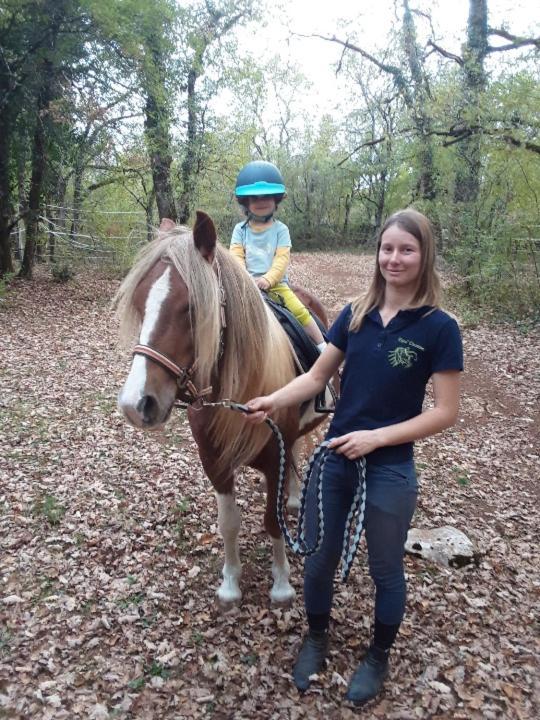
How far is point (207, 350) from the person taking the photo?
6.35 feet

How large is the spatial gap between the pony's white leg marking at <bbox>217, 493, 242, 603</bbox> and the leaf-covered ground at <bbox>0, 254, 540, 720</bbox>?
102 mm

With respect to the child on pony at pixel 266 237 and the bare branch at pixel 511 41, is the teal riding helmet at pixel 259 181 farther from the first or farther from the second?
the bare branch at pixel 511 41

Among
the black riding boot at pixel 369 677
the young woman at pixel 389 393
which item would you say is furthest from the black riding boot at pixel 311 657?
the young woman at pixel 389 393

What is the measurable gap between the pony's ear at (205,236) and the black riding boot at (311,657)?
195 centimetres

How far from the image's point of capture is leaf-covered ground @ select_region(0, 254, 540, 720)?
92.5 inches

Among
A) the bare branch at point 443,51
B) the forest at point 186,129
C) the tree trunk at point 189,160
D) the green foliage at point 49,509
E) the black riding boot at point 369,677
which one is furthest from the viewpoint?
the tree trunk at point 189,160

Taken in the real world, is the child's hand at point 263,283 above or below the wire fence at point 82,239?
below

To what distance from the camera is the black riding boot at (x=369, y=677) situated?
2258 millimetres

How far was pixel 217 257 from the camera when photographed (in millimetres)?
2135

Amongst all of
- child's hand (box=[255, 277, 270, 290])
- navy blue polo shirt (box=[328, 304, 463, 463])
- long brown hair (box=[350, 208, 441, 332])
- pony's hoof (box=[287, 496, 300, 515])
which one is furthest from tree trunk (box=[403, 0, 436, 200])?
navy blue polo shirt (box=[328, 304, 463, 463])

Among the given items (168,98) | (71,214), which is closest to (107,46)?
(168,98)

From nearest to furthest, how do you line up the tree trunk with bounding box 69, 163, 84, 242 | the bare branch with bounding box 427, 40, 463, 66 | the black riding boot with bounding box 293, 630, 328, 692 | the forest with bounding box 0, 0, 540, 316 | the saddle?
1. the black riding boot with bounding box 293, 630, 328, 692
2. the saddle
3. the forest with bounding box 0, 0, 540, 316
4. the bare branch with bounding box 427, 40, 463, 66
5. the tree trunk with bounding box 69, 163, 84, 242

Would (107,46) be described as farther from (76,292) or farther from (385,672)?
(385,672)

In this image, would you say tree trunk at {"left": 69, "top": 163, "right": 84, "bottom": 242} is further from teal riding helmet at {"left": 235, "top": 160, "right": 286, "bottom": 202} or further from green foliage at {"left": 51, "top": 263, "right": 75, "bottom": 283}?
teal riding helmet at {"left": 235, "top": 160, "right": 286, "bottom": 202}
